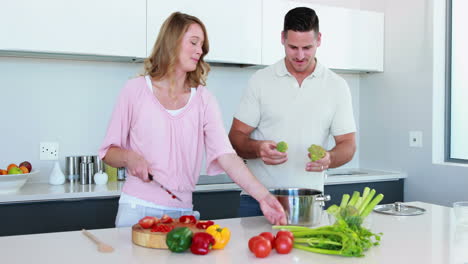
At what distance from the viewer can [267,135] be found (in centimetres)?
225

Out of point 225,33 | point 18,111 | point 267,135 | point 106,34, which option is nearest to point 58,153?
Answer: point 18,111

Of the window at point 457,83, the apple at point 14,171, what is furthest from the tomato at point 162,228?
the window at point 457,83

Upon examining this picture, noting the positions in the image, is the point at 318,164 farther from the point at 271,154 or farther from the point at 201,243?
the point at 201,243

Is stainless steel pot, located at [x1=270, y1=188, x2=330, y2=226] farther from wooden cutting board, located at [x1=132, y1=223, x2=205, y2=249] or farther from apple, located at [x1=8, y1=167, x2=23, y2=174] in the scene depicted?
apple, located at [x1=8, y1=167, x2=23, y2=174]

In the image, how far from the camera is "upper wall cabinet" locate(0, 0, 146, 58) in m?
2.55

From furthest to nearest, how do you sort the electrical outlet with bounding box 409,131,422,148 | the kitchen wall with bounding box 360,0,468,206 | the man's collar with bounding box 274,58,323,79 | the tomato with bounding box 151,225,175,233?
the electrical outlet with bounding box 409,131,422,148 → the kitchen wall with bounding box 360,0,468,206 → the man's collar with bounding box 274,58,323,79 → the tomato with bounding box 151,225,175,233

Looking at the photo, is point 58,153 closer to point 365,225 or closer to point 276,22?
point 276,22

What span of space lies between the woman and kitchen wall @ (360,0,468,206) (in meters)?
1.85

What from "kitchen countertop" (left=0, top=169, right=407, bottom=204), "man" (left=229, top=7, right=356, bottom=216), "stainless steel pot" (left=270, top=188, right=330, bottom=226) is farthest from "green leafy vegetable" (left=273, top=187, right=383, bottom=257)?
"kitchen countertop" (left=0, top=169, right=407, bottom=204)

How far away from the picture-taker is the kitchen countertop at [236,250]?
1.35 m

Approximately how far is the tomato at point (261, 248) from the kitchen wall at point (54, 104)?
2.01 m

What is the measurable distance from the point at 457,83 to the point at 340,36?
0.83m

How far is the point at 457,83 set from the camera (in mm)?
3178

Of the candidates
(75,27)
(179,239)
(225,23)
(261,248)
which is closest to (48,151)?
(75,27)
